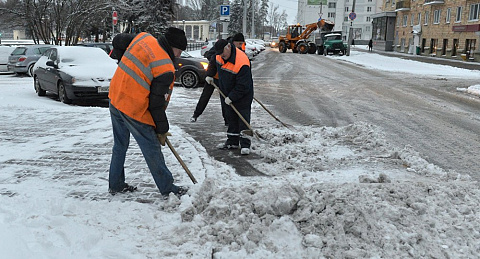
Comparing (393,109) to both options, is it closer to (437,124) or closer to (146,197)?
(437,124)

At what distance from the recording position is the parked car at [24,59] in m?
18.5

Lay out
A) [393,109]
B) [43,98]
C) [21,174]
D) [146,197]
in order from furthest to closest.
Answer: [43,98] → [393,109] → [21,174] → [146,197]

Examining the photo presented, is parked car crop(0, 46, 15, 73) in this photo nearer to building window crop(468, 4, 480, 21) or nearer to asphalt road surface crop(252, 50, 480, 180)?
asphalt road surface crop(252, 50, 480, 180)

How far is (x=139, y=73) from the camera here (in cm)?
389

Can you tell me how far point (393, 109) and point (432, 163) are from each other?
4720mm

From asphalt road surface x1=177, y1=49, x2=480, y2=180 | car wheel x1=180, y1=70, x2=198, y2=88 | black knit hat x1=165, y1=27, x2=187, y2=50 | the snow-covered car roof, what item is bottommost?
asphalt road surface x1=177, y1=49, x2=480, y2=180

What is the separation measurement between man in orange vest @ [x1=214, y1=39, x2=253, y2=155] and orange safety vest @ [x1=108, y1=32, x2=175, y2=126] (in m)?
2.38

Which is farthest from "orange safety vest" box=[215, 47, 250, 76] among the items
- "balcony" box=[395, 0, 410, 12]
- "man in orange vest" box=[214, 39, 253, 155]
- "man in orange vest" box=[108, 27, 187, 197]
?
"balcony" box=[395, 0, 410, 12]

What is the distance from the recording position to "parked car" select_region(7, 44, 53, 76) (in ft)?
60.6

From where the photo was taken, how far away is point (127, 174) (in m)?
5.04

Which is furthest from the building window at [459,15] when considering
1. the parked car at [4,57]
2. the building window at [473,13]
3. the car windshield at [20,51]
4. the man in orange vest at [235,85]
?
the man in orange vest at [235,85]

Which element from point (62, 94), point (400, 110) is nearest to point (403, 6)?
point (400, 110)

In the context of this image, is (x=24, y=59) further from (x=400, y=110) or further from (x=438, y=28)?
(x=438, y=28)

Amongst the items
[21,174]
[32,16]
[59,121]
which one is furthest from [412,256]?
[32,16]
